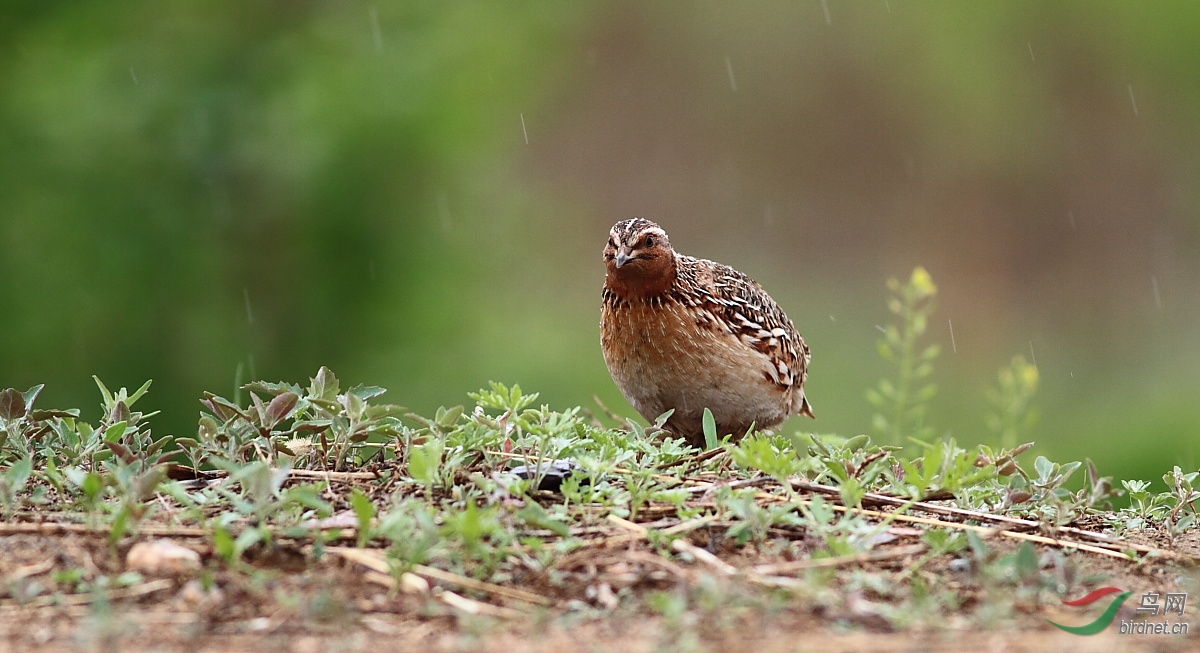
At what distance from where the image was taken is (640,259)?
574 centimetres

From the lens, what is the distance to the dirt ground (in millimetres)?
2543

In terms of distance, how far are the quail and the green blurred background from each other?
3.73 metres

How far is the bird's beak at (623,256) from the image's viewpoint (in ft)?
18.4

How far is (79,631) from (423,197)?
7069mm

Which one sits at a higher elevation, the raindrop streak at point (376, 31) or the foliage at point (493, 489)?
the raindrop streak at point (376, 31)

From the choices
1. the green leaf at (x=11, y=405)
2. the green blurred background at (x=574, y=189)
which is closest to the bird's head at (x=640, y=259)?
the green leaf at (x=11, y=405)

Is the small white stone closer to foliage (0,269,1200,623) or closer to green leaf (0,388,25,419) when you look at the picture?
foliage (0,269,1200,623)

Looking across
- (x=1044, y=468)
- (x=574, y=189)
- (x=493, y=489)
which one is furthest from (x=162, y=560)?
(x=574, y=189)

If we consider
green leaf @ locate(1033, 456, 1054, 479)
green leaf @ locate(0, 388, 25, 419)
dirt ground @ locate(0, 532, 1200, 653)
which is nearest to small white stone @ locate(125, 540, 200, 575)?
dirt ground @ locate(0, 532, 1200, 653)

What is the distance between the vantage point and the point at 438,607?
2.78m

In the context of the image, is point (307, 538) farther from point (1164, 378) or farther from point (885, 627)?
point (1164, 378)

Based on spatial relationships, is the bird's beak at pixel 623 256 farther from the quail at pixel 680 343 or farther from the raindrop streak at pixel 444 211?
the raindrop streak at pixel 444 211

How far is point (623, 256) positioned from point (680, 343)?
480 millimetres

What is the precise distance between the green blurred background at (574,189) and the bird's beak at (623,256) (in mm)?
3920
